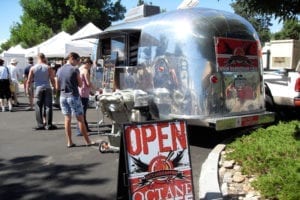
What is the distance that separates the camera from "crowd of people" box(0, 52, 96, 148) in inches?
307

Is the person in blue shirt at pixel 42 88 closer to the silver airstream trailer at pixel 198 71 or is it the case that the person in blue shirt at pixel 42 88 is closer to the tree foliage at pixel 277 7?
the silver airstream trailer at pixel 198 71

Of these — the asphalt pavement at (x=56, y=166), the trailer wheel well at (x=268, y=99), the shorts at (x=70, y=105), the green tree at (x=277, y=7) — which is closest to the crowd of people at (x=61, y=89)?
the shorts at (x=70, y=105)

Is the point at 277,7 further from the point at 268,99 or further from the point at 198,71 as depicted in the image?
the point at 268,99

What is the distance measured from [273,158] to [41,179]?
329cm

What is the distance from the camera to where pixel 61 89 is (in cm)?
784

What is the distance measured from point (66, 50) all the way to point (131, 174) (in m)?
14.6

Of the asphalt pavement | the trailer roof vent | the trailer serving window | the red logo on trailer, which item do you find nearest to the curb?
the asphalt pavement

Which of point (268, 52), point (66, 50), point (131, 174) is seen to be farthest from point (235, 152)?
point (66, 50)

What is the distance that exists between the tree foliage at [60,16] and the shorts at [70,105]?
35.3 m

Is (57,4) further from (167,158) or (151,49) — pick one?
(167,158)

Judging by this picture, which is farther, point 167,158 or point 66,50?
point 66,50

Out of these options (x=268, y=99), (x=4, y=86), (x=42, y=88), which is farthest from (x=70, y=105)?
(x=4, y=86)

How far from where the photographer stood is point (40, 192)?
18.0 ft

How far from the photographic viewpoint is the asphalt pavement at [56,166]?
216 inches
